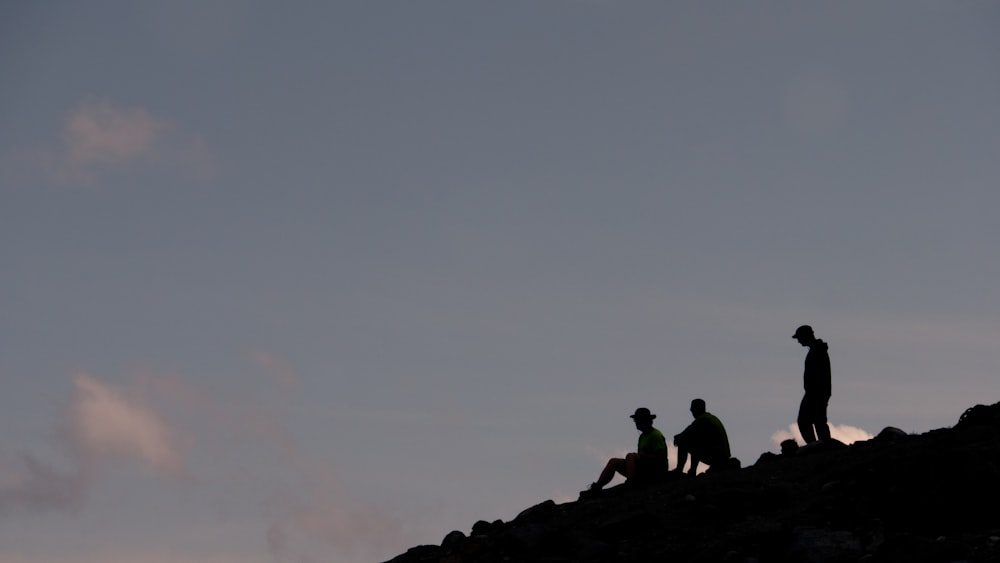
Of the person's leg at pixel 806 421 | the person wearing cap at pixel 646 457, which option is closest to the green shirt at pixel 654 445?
the person wearing cap at pixel 646 457

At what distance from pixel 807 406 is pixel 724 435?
164cm

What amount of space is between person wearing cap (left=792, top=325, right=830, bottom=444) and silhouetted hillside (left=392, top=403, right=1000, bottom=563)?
2.14ft

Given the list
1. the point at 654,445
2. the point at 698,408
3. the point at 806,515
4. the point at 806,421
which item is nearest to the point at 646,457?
the point at 654,445

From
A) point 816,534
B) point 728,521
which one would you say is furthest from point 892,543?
point 728,521

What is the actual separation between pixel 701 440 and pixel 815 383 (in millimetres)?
2154

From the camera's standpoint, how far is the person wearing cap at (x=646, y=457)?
20438 millimetres

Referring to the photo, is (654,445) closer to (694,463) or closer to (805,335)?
(694,463)

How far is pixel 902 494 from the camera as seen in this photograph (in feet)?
54.3

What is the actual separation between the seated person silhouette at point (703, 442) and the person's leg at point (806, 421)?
59.1 inches

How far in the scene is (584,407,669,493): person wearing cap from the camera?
67.1ft

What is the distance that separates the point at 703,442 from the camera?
67.8ft

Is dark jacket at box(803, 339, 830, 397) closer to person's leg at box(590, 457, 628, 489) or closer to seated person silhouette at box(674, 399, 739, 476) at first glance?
seated person silhouette at box(674, 399, 739, 476)

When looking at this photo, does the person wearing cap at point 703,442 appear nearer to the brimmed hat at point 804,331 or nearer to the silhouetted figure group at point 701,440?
the silhouetted figure group at point 701,440

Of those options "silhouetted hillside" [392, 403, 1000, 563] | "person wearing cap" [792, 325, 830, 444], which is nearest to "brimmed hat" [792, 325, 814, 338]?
"person wearing cap" [792, 325, 830, 444]
